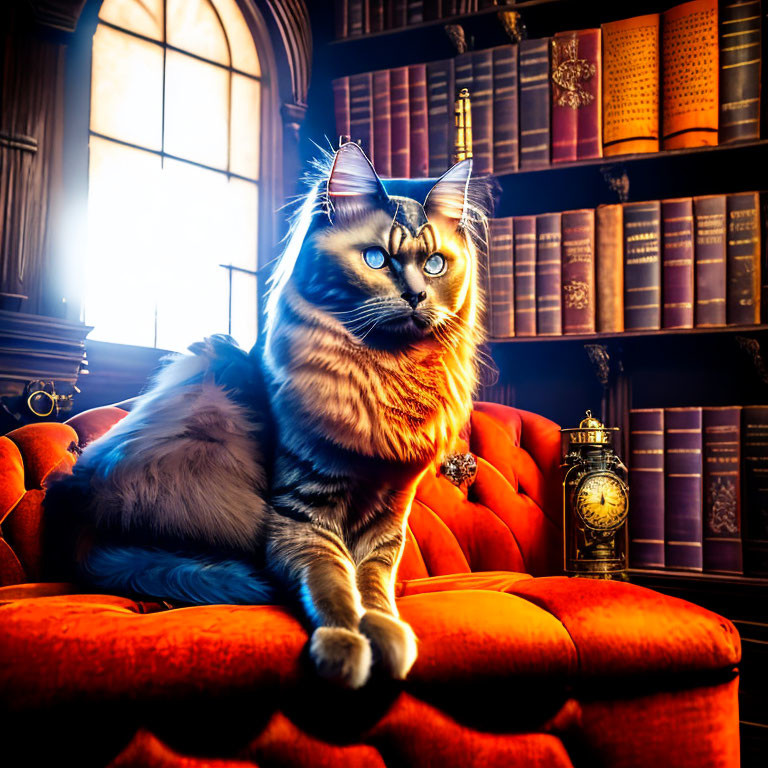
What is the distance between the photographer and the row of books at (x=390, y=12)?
6.32 feet

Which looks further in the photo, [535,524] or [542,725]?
[535,524]

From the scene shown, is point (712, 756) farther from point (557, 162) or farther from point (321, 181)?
point (557, 162)

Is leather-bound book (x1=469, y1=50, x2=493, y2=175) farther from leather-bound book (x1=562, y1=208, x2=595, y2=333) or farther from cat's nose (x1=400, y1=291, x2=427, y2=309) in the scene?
cat's nose (x1=400, y1=291, x2=427, y2=309)

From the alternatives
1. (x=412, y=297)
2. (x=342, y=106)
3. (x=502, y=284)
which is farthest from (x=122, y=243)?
(x=412, y=297)

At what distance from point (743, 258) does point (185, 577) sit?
4.48 ft

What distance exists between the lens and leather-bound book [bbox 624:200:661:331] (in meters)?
1.74

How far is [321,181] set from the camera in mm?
1021

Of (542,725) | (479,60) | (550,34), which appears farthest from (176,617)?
(550,34)

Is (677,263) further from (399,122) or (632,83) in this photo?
(399,122)

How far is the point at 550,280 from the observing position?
5.96 ft

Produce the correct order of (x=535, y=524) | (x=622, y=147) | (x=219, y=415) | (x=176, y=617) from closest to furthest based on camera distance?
1. (x=176, y=617)
2. (x=219, y=415)
3. (x=535, y=524)
4. (x=622, y=147)

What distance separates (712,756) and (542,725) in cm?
21

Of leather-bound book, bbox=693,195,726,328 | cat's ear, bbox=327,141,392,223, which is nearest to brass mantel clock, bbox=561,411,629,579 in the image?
leather-bound book, bbox=693,195,726,328

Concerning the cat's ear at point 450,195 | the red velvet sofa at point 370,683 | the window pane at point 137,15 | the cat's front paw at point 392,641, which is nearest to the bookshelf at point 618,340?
the window pane at point 137,15
